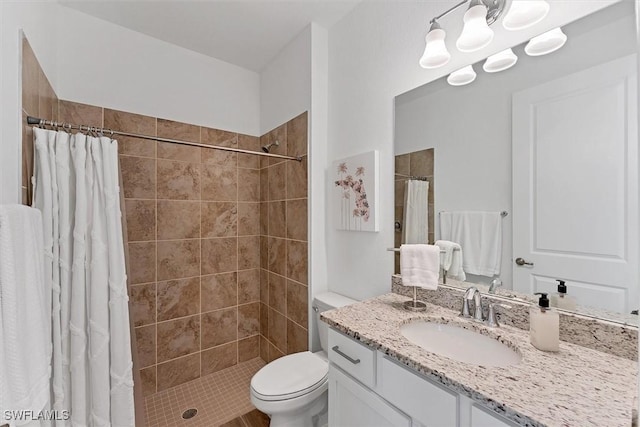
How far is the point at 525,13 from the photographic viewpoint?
3.13ft

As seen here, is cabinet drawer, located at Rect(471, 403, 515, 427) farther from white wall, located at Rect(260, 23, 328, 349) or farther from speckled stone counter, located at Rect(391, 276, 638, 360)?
white wall, located at Rect(260, 23, 328, 349)

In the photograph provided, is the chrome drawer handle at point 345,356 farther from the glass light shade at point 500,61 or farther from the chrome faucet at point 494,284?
the glass light shade at point 500,61

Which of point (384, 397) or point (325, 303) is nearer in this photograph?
point (384, 397)

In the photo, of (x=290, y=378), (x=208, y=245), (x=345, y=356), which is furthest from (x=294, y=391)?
(x=208, y=245)

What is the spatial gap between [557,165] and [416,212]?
1.94 feet

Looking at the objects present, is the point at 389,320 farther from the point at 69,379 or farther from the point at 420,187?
the point at 69,379

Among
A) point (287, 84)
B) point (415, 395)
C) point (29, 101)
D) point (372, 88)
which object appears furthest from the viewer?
point (287, 84)

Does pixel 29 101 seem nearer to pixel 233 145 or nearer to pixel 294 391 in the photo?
pixel 233 145

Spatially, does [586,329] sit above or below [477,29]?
below

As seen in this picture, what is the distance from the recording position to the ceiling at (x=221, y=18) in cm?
173

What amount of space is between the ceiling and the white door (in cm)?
132

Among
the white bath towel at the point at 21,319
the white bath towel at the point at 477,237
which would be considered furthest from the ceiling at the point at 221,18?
the white bath towel at the point at 21,319

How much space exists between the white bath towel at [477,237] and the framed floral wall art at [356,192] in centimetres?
42

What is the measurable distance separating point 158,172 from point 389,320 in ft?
6.30
